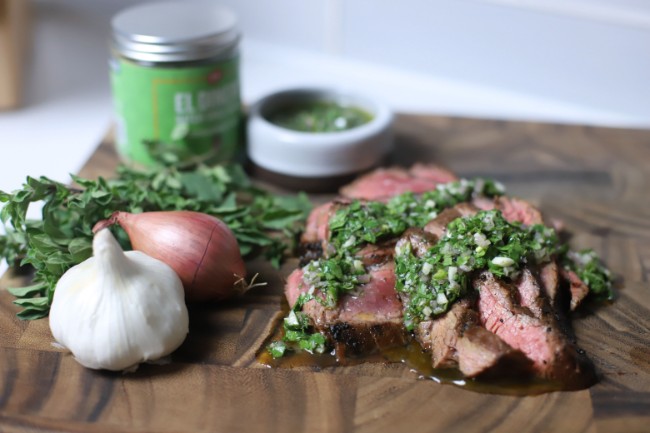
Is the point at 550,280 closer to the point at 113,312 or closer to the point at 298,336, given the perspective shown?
the point at 298,336

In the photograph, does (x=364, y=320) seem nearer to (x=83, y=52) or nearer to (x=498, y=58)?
(x=498, y=58)

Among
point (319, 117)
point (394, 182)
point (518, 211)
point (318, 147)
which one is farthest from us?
point (319, 117)

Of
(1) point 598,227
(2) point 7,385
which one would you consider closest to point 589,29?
(1) point 598,227

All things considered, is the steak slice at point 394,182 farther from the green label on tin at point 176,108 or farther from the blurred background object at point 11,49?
the blurred background object at point 11,49

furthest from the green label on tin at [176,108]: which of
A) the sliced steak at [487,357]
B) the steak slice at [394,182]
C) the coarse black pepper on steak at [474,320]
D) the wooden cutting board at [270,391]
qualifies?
the sliced steak at [487,357]

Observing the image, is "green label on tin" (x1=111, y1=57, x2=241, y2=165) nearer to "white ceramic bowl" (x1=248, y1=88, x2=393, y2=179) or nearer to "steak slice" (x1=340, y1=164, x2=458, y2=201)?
"white ceramic bowl" (x1=248, y1=88, x2=393, y2=179)

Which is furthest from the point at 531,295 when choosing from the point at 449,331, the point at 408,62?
the point at 408,62
